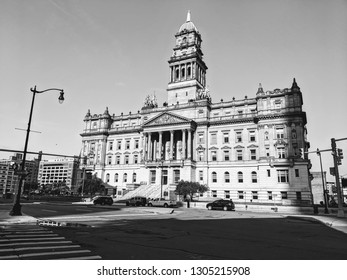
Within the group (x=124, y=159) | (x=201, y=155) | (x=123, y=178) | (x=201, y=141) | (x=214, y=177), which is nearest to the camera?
(x=214, y=177)

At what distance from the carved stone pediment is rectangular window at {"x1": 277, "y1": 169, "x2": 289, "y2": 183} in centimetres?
2325

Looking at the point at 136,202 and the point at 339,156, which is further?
the point at 136,202

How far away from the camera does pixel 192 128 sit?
6206cm

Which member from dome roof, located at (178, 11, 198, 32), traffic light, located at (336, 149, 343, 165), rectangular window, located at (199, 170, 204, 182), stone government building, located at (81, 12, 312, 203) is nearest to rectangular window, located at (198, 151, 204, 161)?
stone government building, located at (81, 12, 312, 203)

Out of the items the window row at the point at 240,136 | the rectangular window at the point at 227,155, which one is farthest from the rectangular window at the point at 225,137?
the rectangular window at the point at 227,155

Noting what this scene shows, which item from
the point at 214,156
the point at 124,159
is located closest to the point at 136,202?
the point at 214,156

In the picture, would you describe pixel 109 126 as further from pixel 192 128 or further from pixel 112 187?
pixel 192 128

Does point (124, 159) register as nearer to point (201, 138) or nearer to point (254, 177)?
point (201, 138)

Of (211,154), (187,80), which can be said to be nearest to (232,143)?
(211,154)

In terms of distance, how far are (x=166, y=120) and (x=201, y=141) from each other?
34.2ft

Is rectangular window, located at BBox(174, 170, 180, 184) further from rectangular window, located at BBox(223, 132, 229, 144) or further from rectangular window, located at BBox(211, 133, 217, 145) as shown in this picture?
rectangular window, located at BBox(223, 132, 229, 144)

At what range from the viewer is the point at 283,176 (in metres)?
52.8
